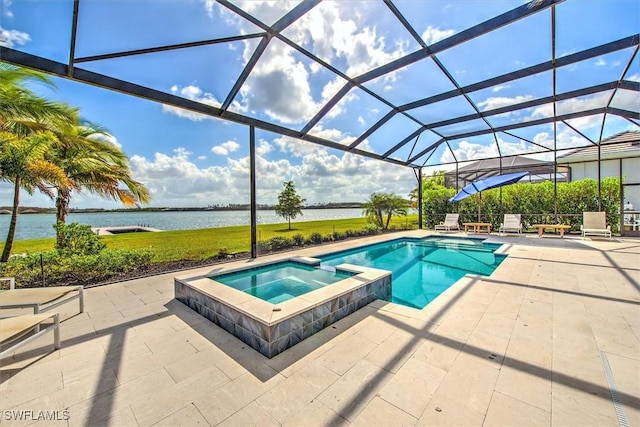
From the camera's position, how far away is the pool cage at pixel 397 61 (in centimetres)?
413

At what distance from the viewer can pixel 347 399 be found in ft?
6.88

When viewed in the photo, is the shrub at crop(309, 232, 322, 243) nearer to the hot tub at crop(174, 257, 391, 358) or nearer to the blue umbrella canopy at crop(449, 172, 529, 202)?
the hot tub at crop(174, 257, 391, 358)

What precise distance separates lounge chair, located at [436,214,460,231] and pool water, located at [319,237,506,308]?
6.55 ft

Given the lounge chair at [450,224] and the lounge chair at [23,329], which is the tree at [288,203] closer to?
the lounge chair at [450,224]

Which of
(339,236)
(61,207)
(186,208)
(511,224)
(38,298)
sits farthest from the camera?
(186,208)

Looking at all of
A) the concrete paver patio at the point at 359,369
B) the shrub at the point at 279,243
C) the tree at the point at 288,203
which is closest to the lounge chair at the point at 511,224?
the concrete paver patio at the point at 359,369

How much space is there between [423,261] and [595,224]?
7.59 metres

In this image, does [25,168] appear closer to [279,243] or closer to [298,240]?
[279,243]

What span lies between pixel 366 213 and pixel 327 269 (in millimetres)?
9093

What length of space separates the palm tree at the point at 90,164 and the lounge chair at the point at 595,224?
15308mm

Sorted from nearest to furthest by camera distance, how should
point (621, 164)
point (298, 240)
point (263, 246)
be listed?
point (263, 246) < point (298, 240) < point (621, 164)

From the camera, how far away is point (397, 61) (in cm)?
579

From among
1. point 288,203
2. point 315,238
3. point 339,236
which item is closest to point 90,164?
point 315,238

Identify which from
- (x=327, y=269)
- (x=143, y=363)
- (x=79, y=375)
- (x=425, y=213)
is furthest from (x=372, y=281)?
(x=425, y=213)
